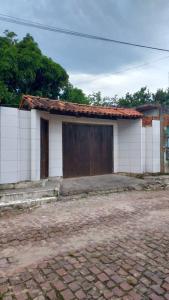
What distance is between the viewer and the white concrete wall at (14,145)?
6.66 metres

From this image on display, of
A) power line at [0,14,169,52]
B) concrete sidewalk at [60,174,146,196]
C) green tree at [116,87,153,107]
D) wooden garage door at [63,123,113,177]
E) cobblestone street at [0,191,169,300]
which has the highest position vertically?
green tree at [116,87,153,107]

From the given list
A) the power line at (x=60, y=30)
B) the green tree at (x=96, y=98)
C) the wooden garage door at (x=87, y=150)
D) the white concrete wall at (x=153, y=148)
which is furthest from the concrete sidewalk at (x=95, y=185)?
the green tree at (x=96, y=98)

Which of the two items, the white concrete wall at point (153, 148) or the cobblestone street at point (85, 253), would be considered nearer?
the cobblestone street at point (85, 253)

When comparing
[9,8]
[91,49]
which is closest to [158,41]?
[91,49]

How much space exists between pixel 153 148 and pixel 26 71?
30.4 feet

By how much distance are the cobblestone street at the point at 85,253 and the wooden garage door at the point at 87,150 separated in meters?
3.51

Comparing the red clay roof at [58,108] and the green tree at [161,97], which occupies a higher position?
the green tree at [161,97]

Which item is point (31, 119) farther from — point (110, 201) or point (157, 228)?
point (157, 228)

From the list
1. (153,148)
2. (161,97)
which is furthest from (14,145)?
(161,97)

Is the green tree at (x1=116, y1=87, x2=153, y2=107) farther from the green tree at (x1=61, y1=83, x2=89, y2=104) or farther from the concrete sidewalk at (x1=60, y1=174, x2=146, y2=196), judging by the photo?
the concrete sidewalk at (x1=60, y1=174, x2=146, y2=196)

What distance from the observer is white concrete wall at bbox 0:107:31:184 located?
6664mm

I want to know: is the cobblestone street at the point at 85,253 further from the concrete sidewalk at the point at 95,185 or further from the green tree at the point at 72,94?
the green tree at the point at 72,94

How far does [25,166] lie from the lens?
23.6 ft

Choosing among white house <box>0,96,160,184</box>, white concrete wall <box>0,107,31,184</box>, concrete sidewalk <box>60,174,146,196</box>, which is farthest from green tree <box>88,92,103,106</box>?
white concrete wall <box>0,107,31,184</box>
